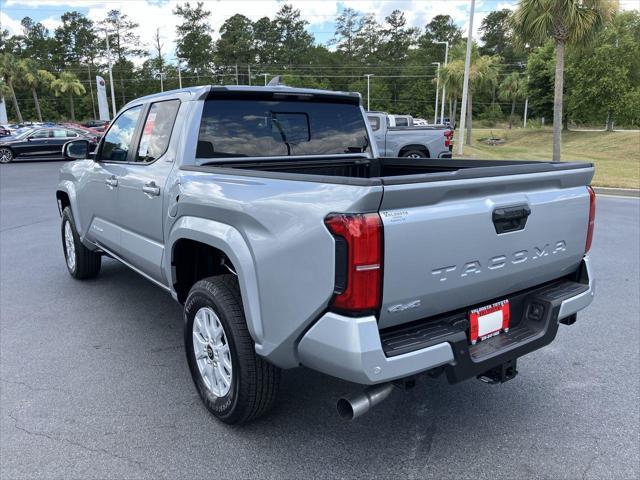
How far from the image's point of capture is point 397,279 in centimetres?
219

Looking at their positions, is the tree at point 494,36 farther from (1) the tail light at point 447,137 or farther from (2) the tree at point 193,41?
(1) the tail light at point 447,137

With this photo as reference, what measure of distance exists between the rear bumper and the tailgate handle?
43cm

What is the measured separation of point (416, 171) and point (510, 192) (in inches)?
66.2

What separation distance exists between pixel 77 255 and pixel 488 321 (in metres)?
4.54

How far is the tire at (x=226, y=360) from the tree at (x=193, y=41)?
3968 inches

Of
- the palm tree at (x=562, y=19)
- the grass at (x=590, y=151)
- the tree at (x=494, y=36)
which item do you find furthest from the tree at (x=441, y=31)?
the palm tree at (x=562, y=19)

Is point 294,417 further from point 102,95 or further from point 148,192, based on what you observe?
point 102,95

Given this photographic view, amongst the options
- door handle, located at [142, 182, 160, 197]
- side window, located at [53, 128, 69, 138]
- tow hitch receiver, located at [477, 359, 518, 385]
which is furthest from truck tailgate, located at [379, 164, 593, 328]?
side window, located at [53, 128, 69, 138]

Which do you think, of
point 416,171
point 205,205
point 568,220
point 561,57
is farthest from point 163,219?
point 561,57

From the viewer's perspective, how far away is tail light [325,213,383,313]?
6.83 ft

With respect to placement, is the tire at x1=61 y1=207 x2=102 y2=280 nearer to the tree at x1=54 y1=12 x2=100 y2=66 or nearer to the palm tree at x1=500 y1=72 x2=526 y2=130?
the palm tree at x1=500 y1=72 x2=526 y2=130

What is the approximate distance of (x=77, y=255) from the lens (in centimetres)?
557

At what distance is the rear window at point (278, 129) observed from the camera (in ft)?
11.6

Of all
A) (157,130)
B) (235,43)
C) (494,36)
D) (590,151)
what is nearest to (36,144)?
(157,130)
